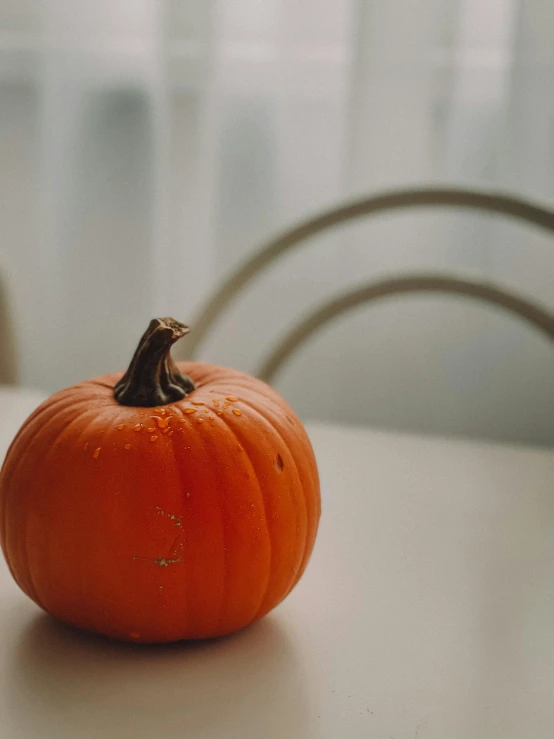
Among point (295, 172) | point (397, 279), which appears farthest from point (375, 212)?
point (295, 172)

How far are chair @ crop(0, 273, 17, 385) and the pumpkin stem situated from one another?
759 millimetres

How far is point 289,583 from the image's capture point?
52cm

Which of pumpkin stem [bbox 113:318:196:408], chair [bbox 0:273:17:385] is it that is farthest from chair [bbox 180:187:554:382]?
pumpkin stem [bbox 113:318:196:408]

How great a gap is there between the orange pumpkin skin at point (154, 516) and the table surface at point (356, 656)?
28 millimetres

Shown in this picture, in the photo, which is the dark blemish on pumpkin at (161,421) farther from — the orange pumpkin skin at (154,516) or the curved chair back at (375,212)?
the curved chair back at (375,212)

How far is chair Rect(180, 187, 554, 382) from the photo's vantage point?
3.26ft

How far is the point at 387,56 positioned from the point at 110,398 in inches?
38.6

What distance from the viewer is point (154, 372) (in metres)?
0.51

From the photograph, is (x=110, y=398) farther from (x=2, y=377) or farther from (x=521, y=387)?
(x=521, y=387)

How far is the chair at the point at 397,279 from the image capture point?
99cm

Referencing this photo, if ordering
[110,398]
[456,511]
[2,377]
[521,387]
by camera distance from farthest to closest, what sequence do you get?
[521,387] → [2,377] → [456,511] → [110,398]

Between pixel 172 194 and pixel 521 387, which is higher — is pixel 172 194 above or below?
above

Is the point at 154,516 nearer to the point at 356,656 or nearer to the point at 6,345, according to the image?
the point at 356,656

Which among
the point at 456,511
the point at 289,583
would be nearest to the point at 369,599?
the point at 289,583
